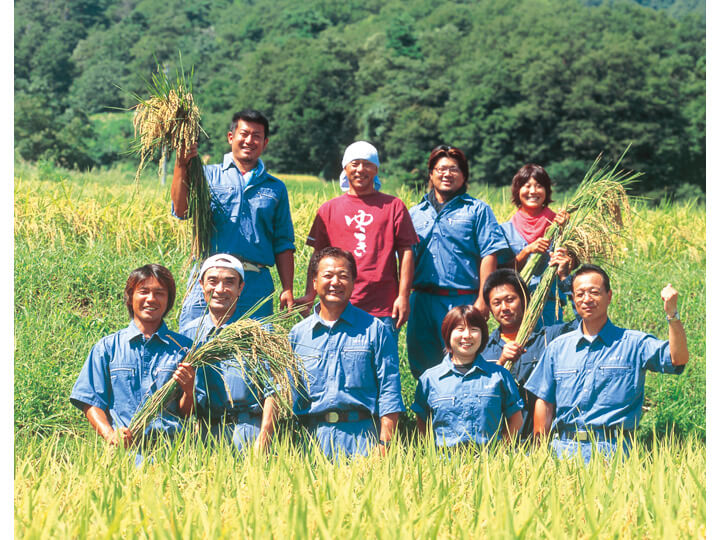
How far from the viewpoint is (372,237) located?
195 inches

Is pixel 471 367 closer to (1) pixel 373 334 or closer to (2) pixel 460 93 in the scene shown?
(1) pixel 373 334

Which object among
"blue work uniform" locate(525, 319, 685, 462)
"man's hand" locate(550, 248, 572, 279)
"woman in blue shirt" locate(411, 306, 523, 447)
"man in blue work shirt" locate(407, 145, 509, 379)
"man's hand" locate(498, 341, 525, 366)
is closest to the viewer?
"blue work uniform" locate(525, 319, 685, 462)

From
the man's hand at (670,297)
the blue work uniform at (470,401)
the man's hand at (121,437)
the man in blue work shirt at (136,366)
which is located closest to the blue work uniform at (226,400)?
the man in blue work shirt at (136,366)

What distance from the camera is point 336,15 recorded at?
8612 cm

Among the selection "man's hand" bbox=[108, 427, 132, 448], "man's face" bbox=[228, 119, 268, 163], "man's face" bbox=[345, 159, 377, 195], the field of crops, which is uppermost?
"man's face" bbox=[228, 119, 268, 163]

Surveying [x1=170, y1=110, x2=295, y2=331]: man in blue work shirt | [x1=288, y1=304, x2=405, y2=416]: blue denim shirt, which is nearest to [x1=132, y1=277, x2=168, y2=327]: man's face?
[x1=170, y1=110, x2=295, y2=331]: man in blue work shirt

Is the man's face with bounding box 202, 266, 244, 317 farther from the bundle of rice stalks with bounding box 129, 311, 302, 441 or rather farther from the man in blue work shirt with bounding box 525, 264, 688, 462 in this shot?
the man in blue work shirt with bounding box 525, 264, 688, 462

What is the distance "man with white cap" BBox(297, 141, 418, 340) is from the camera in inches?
195

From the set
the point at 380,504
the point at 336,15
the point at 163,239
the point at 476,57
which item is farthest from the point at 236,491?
the point at 336,15

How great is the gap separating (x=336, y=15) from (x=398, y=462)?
8735 cm

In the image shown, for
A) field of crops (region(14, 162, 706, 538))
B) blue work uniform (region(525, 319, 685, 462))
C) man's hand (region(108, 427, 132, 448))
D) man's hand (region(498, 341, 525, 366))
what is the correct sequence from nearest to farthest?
field of crops (region(14, 162, 706, 538)) < man's hand (region(108, 427, 132, 448)) < blue work uniform (region(525, 319, 685, 462)) < man's hand (region(498, 341, 525, 366))

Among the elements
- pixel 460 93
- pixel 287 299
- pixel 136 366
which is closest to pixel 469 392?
pixel 287 299

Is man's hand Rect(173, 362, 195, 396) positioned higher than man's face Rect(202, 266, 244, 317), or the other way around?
man's face Rect(202, 266, 244, 317)

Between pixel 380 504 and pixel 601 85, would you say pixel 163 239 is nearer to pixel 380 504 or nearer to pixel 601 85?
pixel 380 504
